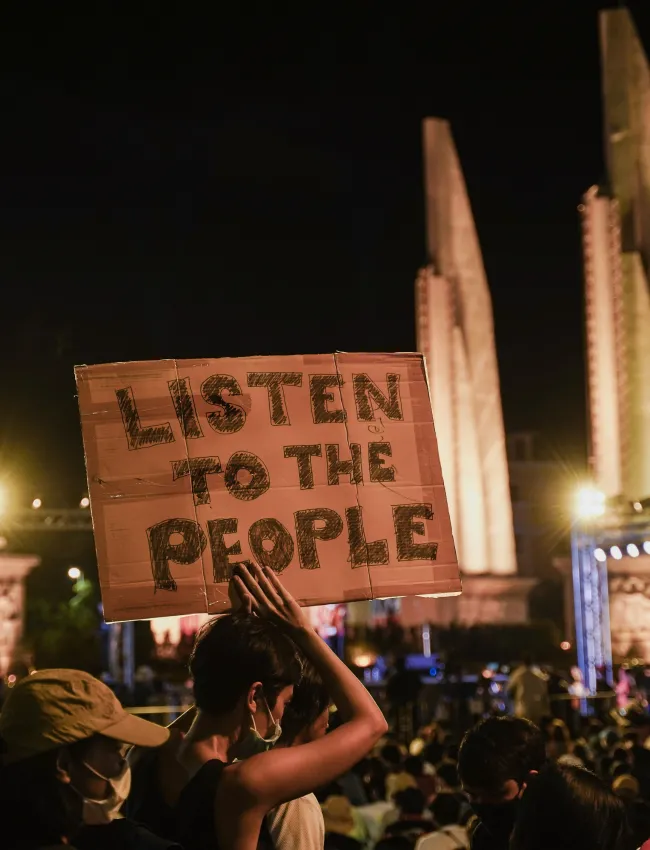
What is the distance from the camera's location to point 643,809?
6.23 m

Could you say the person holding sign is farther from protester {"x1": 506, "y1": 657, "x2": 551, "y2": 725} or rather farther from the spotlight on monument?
the spotlight on monument

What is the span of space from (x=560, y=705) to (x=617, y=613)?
338 inches

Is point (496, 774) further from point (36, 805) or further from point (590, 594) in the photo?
point (590, 594)

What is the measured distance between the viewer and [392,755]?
1077 cm

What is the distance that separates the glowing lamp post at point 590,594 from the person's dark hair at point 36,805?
84.4 feet

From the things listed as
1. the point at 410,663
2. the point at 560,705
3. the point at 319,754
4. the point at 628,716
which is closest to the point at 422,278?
the point at 410,663

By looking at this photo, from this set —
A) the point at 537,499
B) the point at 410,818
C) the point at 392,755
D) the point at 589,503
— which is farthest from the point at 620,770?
the point at 537,499

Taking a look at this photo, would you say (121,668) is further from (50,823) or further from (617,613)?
(50,823)

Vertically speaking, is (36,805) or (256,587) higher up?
(256,587)

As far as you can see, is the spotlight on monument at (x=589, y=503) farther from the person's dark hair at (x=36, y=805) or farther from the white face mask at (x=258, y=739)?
the person's dark hair at (x=36, y=805)

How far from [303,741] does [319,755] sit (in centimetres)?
57

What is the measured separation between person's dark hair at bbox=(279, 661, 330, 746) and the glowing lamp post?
80.7ft

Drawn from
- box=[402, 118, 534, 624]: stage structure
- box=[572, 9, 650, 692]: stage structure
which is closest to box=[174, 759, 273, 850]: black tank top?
box=[572, 9, 650, 692]: stage structure

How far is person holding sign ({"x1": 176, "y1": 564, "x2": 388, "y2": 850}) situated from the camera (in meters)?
3.36
